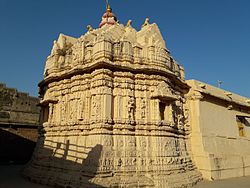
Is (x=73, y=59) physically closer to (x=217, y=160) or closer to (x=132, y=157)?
(x=132, y=157)

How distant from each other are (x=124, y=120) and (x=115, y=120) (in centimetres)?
37

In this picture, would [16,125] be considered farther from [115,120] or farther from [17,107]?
[115,120]

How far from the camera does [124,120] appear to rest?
9.23 metres

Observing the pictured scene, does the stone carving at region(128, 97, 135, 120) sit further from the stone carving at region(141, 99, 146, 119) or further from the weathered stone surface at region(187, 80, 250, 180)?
the weathered stone surface at region(187, 80, 250, 180)

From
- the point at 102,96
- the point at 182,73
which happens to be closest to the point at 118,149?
the point at 102,96

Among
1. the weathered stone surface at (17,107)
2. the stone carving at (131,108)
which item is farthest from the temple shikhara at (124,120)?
the weathered stone surface at (17,107)

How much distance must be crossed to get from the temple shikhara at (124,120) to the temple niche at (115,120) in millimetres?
37

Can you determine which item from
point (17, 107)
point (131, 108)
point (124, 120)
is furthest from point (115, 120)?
point (17, 107)

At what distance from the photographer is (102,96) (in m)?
9.26

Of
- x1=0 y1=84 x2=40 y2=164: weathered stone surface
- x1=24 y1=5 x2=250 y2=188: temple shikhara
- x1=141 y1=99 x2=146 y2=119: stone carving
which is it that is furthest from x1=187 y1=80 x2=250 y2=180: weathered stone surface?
x1=0 y1=84 x2=40 y2=164: weathered stone surface

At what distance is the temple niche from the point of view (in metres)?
8.56

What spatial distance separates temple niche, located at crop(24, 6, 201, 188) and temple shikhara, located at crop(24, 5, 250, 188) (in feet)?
0.12

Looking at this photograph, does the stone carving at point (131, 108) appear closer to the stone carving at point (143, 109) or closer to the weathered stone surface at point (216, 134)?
the stone carving at point (143, 109)

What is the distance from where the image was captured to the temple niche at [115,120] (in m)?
8.56
